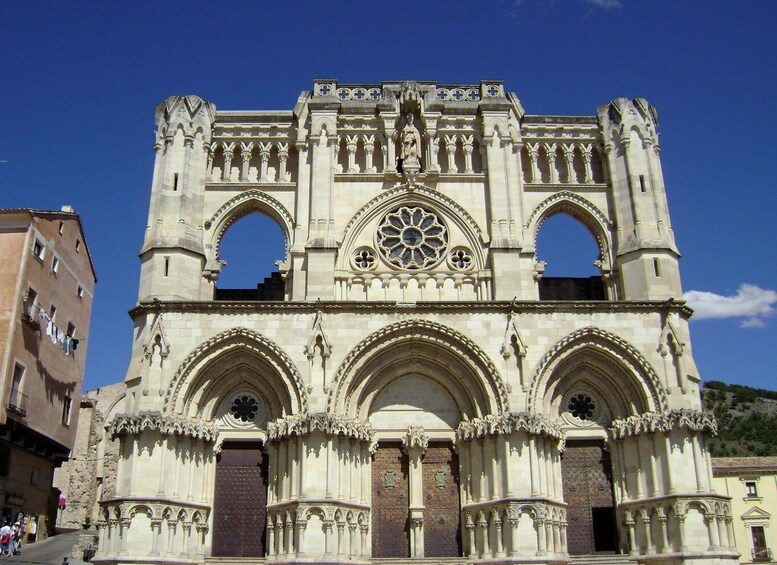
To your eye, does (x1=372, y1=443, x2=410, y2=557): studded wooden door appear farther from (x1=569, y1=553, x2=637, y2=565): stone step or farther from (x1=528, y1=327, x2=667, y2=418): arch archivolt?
(x1=569, y1=553, x2=637, y2=565): stone step

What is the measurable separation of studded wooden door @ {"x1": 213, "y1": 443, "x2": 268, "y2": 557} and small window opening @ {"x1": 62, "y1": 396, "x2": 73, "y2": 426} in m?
11.4

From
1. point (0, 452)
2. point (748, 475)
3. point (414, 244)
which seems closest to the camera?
point (414, 244)

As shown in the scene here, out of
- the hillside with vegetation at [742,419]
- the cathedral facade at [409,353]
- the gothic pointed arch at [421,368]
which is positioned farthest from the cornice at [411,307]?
the hillside with vegetation at [742,419]

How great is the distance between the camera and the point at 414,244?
69.9 feet

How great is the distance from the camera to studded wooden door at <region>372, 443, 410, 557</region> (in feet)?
60.2

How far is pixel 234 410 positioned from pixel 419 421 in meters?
4.58

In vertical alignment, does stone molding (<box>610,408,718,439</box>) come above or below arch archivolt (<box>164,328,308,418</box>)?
below

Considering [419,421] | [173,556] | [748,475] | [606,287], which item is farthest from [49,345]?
[748,475]

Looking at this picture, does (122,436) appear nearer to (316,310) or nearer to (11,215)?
(316,310)

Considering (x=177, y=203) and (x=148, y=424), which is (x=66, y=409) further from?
(x=148, y=424)

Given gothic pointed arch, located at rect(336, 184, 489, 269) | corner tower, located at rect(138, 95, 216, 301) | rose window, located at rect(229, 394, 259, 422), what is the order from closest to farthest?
rose window, located at rect(229, 394, 259, 422), corner tower, located at rect(138, 95, 216, 301), gothic pointed arch, located at rect(336, 184, 489, 269)

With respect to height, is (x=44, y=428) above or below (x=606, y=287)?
below

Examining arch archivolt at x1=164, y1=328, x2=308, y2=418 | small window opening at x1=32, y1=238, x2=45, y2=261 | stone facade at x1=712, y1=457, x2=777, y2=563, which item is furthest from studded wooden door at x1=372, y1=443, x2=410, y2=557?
stone facade at x1=712, y1=457, x2=777, y2=563

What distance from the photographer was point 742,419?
69125mm
